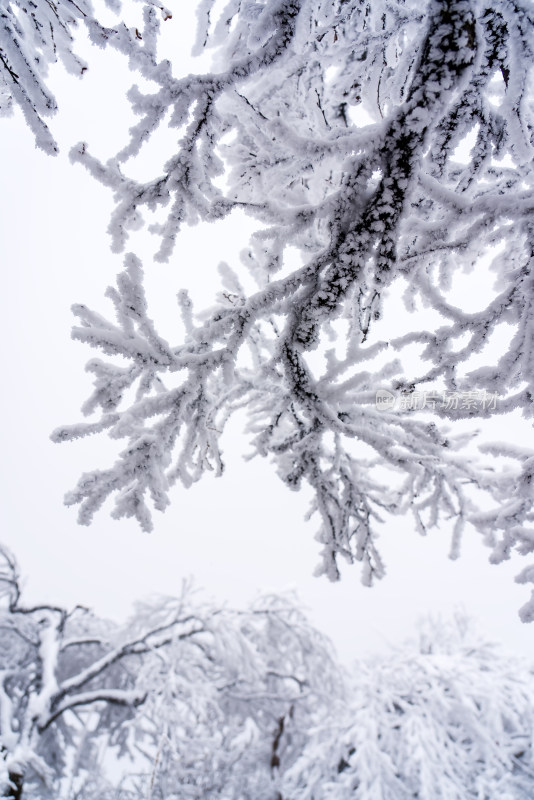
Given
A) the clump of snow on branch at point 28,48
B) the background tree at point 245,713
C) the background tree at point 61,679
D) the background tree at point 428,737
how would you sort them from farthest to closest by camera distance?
the background tree at point 61,679 < the background tree at point 245,713 < the background tree at point 428,737 < the clump of snow on branch at point 28,48

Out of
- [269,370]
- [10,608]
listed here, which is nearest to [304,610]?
[10,608]

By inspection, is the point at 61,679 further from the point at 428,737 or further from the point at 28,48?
the point at 28,48

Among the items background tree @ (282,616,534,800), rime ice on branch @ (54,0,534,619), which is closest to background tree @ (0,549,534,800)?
background tree @ (282,616,534,800)

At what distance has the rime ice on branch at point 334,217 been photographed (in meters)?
1.61

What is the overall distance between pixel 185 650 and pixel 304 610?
2.39 meters

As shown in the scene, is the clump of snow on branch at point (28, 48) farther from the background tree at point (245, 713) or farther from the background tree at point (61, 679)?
the background tree at point (61, 679)

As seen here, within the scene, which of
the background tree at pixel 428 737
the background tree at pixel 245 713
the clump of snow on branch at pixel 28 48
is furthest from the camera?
the background tree at pixel 245 713

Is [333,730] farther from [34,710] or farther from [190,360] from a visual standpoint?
[190,360]

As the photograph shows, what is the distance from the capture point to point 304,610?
8.09 metres

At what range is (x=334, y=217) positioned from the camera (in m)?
1.74

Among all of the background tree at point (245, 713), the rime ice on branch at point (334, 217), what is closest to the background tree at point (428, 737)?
the background tree at point (245, 713)

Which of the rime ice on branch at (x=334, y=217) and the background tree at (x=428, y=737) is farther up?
the rime ice on branch at (x=334, y=217)

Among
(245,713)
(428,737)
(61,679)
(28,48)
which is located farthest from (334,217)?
(61,679)

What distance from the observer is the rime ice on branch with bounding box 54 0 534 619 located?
5.28 ft
